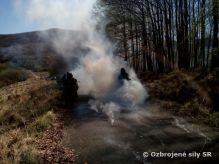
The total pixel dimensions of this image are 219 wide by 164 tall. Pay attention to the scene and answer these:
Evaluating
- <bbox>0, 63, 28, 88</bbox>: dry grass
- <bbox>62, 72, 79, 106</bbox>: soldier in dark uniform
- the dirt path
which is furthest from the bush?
<bbox>0, 63, 28, 88</bbox>: dry grass

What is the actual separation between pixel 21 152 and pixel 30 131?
322 centimetres

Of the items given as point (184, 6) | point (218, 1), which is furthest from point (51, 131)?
point (184, 6)

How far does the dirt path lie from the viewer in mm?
10586

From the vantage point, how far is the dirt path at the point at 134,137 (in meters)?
10.6

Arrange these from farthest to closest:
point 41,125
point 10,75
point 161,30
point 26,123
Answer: point 10,75 < point 161,30 < point 26,123 < point 41,125

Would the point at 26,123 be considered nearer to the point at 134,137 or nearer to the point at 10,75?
the point at 134,137

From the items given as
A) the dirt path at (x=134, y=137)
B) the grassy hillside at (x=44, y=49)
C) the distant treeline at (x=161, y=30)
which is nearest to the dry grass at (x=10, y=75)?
the grassy hillside at (x=44, y=49)

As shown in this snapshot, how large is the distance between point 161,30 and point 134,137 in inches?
862

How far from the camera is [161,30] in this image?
1284 inches

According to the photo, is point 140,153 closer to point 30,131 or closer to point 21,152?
point 21,152

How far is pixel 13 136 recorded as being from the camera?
13109 mm

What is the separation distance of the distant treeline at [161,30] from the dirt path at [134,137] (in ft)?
45.4

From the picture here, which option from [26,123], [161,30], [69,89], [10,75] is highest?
[161,30]

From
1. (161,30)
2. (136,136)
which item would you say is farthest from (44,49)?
(136,136)
